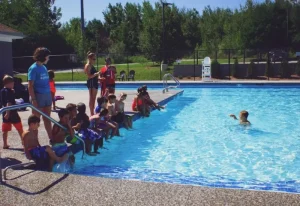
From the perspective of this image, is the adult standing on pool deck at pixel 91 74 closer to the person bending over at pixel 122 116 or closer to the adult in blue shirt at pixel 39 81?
the person bending over at pixel 122 116

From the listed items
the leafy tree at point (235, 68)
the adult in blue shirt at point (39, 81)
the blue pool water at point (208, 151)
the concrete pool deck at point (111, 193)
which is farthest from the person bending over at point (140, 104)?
the leafy tree at point (235, 68)

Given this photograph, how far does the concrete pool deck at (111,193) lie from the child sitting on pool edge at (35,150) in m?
0.53

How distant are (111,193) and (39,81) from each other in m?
2.85

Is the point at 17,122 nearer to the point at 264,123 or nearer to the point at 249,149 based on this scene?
the point at 249,149

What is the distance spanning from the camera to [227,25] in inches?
1832

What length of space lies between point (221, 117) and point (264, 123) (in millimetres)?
1528

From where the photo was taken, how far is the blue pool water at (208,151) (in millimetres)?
6573

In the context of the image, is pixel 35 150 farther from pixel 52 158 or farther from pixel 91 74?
pixel 91 74

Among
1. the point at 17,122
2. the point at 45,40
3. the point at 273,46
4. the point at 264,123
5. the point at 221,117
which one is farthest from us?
the point at 45,40

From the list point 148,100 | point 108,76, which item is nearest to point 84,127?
point 108,76

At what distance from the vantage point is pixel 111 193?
169 inches

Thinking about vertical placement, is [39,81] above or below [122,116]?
above

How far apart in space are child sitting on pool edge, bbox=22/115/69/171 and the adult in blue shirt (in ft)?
3.25

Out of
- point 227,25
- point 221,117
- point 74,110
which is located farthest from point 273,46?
point 74,110
